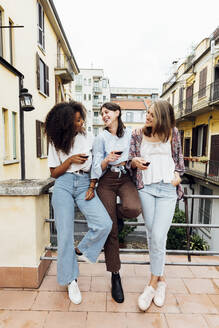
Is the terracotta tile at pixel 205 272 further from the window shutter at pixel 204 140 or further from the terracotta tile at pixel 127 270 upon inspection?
the window shutter at pixel 204 140

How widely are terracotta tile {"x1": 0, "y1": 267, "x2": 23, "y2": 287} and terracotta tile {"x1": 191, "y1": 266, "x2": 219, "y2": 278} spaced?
1.79m

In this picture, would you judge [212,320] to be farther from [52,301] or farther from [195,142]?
[195,142]

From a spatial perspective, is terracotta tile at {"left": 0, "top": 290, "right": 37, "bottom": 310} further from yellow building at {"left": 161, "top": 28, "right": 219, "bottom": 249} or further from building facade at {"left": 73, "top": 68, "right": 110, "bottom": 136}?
building facade at {"left": 73, "top": 68, "right": 110, "bottom": 136}

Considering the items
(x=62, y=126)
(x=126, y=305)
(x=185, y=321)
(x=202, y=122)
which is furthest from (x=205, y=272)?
(x=202, y=122)

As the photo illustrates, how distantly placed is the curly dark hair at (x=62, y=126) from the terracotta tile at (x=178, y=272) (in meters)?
1.69

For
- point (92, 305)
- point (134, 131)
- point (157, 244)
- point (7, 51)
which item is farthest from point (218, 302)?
point (7, 51)

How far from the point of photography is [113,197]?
1926 millimetres

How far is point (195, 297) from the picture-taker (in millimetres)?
2016

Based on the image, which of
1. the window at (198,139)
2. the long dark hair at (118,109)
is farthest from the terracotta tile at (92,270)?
the window at (198,139)

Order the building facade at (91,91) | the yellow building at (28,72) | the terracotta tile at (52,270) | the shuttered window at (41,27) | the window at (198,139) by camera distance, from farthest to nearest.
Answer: the building facade at (91,91) → the window at (198,139) → the shuttered window at (41,27) → the yellow building at (28,72) → the terracotta tile at (52,270)

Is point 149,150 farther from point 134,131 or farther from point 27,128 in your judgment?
point 27,128

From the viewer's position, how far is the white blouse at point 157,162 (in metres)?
1.89

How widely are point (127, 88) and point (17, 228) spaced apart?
46.1 meters

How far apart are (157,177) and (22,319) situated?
1552 mm
